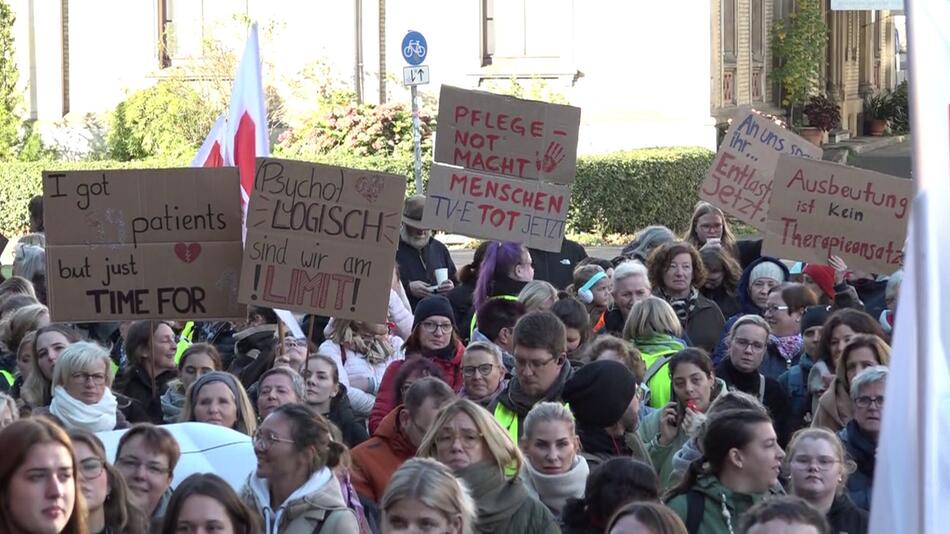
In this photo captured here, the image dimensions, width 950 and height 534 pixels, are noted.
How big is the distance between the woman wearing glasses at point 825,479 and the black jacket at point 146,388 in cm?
325

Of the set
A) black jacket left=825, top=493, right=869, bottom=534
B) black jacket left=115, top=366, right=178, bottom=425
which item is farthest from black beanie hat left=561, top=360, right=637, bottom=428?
black jacket left=115, top=366, right=178, bottom=425

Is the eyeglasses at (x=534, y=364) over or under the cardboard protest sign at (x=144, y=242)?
under

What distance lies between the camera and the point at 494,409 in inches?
270

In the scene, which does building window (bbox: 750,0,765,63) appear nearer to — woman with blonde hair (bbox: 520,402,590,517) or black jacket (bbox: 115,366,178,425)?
black jacket (bbox: 115,366,178,425)

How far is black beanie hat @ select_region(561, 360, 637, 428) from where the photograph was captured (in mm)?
6543

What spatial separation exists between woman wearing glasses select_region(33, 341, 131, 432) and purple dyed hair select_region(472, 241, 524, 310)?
2958 mm

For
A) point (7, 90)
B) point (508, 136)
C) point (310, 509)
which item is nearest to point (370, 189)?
point (508, 136)

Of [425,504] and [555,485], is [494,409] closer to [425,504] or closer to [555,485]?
[555,485]

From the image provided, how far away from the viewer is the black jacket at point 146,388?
795cm

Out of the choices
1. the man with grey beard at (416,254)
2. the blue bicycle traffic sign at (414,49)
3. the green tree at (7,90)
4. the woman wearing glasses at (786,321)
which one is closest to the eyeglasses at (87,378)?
the woman wearing glasses at (786,321)

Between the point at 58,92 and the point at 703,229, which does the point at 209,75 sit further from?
the point at 703,229

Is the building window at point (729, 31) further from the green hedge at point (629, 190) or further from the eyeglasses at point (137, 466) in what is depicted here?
the eyeglasses at point (137, 466)

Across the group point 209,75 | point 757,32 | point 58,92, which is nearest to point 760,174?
point 209,75

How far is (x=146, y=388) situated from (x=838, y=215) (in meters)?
4.00
